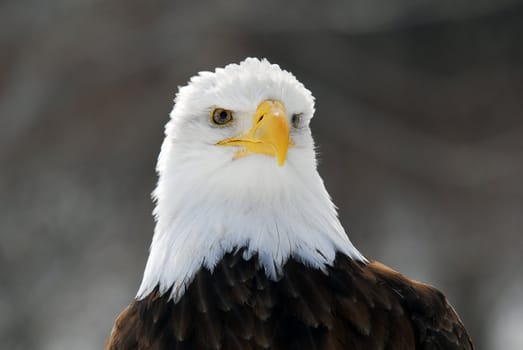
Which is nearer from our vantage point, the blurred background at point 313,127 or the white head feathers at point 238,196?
the white head feathers at point 238,196

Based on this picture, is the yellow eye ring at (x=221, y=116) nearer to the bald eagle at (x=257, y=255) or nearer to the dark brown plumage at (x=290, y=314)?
the bald eagle at (x=257, y=255)

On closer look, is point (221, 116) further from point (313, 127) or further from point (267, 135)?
point (313, 127)

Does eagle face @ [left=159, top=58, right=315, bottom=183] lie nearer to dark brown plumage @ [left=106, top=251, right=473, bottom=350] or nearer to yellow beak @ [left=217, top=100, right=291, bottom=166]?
yellow beak @ [left=217, top=100, right=291, bottom=166]

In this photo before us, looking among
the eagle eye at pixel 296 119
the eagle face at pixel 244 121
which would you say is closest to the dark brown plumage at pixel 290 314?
the eagle face at pixel 244 121

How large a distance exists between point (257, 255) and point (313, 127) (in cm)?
548

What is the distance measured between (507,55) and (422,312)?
5876mm

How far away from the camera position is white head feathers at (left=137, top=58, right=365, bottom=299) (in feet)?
8.12

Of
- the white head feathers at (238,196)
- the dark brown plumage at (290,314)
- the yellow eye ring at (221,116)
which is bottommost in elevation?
the dark brown plumage at (290,314)

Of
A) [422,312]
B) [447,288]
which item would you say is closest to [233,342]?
[422,312]

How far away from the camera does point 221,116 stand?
8.52 ft

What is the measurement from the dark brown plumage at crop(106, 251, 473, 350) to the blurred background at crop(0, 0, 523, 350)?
207 inches

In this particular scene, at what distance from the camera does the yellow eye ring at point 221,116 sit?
2.58 meters

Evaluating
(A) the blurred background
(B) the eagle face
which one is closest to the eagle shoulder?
(B) the eagle face

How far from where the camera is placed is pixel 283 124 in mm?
2443
